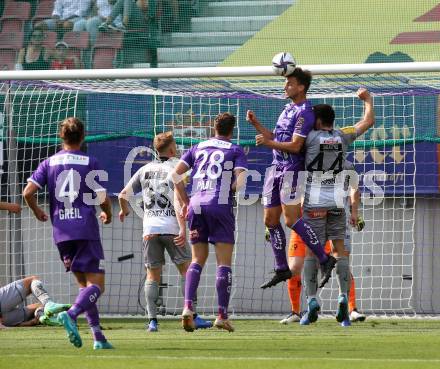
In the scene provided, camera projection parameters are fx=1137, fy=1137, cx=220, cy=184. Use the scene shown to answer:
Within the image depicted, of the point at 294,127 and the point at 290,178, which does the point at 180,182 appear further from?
the point at 294,127

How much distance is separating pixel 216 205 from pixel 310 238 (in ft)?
3.20

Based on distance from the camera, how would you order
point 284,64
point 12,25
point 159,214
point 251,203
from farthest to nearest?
point 12,25 → point 251,203 → point 159,214 → point 284,64

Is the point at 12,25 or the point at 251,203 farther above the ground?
the point at 12,25

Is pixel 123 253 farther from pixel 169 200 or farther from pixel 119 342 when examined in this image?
pixel 119 342

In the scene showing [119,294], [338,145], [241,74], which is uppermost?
[241,74]

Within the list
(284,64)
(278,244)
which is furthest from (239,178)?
(284,64)

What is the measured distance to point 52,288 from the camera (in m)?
14.8

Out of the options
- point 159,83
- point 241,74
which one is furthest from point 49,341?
point 159,83

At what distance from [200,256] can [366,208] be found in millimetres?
5178

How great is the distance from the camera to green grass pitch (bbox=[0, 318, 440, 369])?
727 cm

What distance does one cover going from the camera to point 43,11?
21734 mm

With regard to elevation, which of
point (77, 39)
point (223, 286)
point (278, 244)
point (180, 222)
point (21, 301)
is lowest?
point (21, 301)

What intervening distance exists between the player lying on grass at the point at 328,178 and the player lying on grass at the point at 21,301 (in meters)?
2.81

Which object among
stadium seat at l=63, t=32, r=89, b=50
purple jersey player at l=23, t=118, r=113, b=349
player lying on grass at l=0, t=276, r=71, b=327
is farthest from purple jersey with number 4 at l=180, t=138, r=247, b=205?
stadium seat at l=63, t=32, r=89, b=50
